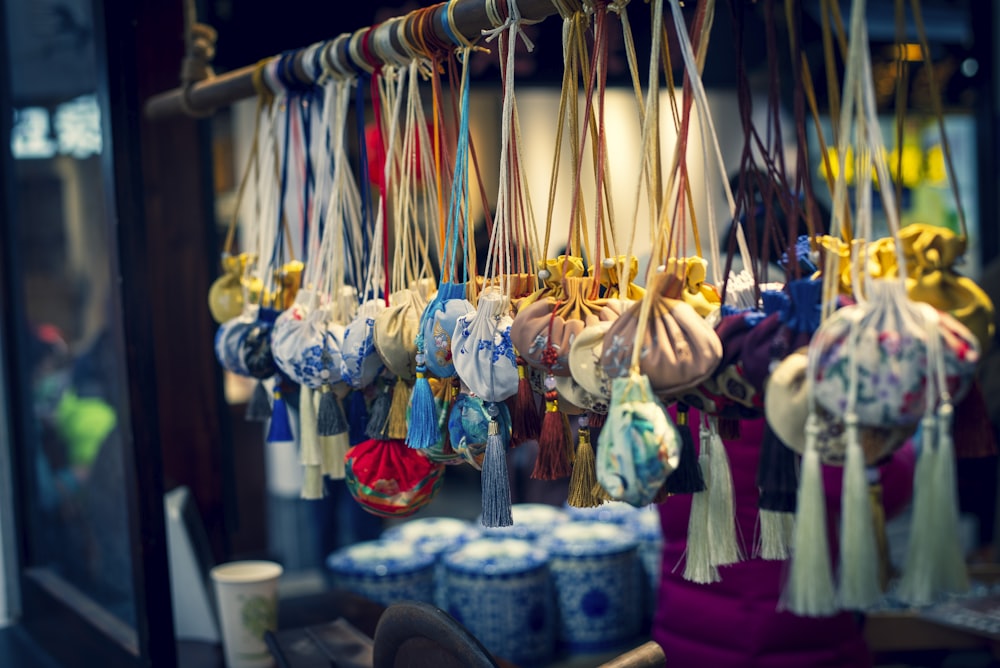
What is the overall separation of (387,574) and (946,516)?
1.47 m

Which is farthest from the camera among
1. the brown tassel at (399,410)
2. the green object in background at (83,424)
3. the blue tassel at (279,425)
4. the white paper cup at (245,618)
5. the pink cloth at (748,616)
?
the green object in background at (83,424)

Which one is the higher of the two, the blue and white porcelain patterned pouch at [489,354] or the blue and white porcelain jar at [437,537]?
the blue and white porcelain patterned pouch at [489,354]

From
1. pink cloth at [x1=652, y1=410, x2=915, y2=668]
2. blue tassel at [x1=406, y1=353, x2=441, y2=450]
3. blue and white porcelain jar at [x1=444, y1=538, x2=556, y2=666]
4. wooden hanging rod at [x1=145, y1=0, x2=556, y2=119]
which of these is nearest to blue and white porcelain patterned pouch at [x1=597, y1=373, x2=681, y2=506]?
blue tassel at [x1=406, y1=353, x2=441, y2=450]

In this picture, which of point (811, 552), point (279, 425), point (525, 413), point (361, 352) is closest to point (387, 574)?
point (279, 425)

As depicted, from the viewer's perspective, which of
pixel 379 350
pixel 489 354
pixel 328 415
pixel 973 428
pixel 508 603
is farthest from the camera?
pixel 508 603

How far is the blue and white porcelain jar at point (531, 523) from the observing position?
2182mm

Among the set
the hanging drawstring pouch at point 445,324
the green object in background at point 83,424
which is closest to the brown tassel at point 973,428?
the hanging drawstring pouch at point 445,324

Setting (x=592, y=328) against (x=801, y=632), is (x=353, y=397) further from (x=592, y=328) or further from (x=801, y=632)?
(x=801, y=632)

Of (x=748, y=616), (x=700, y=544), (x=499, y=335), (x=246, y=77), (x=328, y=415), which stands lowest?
(x=748, y=616)

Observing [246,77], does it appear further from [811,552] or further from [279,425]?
[811,552]

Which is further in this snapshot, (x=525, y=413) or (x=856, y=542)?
(x=525, y=413)

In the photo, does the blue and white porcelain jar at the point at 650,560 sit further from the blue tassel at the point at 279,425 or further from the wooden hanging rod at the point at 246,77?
the wooden hanging rod at the point at 246,77

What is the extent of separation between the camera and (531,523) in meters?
2.24

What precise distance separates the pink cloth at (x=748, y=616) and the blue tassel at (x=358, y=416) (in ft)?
2.07
